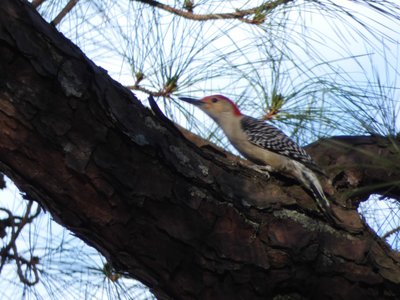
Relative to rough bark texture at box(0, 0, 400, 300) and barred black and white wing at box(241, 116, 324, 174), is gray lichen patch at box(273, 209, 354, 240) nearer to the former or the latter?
rough bark texture at box(0, 0, 400, 300)

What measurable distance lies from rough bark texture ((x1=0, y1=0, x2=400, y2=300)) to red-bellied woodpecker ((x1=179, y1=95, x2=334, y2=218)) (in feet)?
2.20

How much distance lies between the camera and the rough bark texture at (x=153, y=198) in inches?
65.9

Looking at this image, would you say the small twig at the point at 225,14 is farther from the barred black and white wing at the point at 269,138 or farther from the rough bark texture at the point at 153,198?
the rough bark texture at the point at 153,198

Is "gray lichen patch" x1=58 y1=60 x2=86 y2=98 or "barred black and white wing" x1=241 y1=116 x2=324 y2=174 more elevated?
Result: "barred black and white wing" x1=241 y1=116 x2=324 y2=174

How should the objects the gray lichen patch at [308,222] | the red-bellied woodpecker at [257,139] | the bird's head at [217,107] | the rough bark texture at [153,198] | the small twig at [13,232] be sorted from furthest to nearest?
the bird's head at [217,107] < the red-bellied woodpecker at [257,139] < the small twig at [13,232] < the gray lichen patch at [308,222] < the rough bark texture at [153,198]

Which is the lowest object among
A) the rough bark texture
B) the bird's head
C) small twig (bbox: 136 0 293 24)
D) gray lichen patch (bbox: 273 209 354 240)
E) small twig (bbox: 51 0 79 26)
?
the rough bark texture

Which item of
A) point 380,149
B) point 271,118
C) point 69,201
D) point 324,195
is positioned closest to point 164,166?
point 69,201

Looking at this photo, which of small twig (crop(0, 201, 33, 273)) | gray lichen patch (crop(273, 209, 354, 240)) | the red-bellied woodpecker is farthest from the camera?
the red-bellied woodpecker

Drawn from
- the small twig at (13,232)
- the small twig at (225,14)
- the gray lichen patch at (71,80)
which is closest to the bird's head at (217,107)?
the small twig at (225,14)

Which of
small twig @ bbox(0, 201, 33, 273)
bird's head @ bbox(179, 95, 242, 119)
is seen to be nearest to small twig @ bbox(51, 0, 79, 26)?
small twig @ bbox(0, 201, 33, 273)

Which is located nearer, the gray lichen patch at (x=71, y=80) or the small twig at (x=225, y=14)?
the gray lichen patch at (x=71, y=80)

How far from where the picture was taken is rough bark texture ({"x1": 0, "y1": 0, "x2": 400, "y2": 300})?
1.67 metres

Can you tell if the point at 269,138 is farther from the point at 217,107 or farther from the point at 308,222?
the point at 308,222

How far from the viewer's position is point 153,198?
70.9 inches
